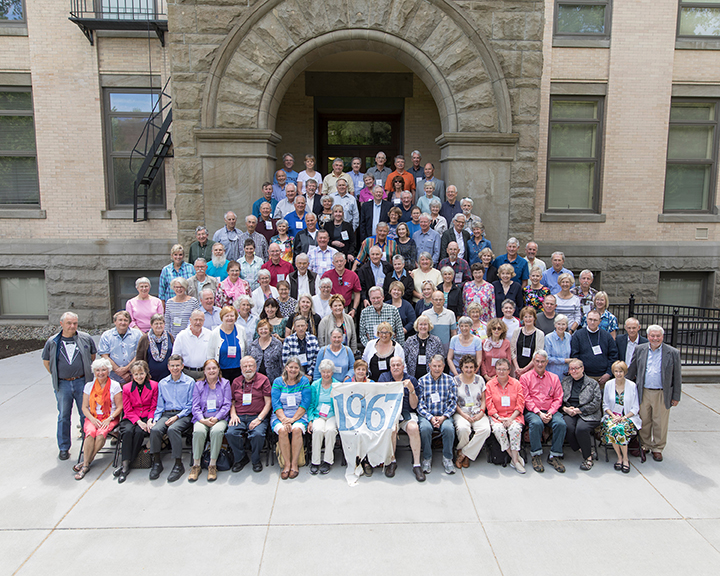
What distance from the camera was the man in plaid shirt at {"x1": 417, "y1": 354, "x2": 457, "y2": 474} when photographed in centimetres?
633

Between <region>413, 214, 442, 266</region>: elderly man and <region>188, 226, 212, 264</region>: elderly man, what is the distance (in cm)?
348

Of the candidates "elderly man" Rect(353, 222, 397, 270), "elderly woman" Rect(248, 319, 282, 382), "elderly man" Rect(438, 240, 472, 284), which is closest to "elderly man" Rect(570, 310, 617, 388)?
"elderly man" Rect(438, 240, 472, 284)

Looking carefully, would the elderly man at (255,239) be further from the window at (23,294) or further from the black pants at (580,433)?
the window at (23,294)

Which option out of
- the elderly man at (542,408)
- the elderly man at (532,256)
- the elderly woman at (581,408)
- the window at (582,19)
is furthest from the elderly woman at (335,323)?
the window at (582,19)

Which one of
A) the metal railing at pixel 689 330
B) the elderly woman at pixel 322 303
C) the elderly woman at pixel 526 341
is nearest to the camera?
the elderly woman at pixel 526 341

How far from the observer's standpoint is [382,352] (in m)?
6.80

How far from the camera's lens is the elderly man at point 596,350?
7.02 metres

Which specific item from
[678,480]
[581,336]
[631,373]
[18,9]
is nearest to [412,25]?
[581,336]

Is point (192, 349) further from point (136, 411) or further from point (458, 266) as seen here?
point (458, 266)

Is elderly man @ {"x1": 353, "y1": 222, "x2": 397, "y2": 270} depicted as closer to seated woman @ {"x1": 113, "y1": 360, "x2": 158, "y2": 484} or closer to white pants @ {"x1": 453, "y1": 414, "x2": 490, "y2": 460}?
white pants @ {"x1": 453, "y1": 414, "x2": 490, "y2": 460}

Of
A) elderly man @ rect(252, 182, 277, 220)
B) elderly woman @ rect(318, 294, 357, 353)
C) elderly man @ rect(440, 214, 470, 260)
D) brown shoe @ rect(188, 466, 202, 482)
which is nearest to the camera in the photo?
brown shoe @ rect(188, 466, 202, 482)

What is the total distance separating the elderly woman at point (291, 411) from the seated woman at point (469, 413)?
6.26 feet

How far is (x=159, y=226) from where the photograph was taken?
42.7 ft

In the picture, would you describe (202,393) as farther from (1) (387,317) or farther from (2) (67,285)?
(2) (67,285)
